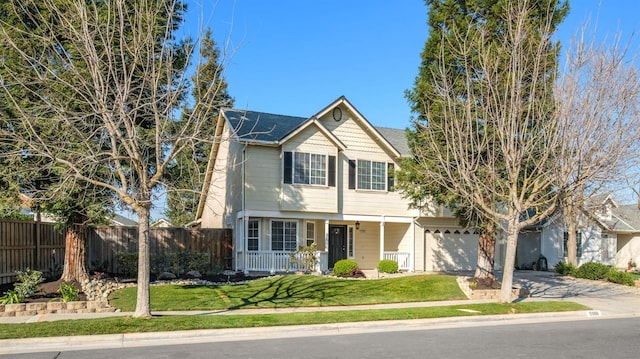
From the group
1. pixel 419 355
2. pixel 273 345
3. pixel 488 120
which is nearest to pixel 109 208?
pixel 273 345

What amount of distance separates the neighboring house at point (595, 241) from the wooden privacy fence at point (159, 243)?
55.9 feet

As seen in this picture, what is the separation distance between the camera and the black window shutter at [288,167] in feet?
75.5

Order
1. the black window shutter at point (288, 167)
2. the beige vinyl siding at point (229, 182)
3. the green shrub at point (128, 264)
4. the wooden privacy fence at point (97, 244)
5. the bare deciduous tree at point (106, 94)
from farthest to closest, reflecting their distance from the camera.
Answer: the beige vinyl siding at point (229, 182) → the black window shutter at point (288, 167) → the green shrub at point (128, 264) → the wooden privacy fence at point (97, 244) → the bare deciduous tree at point (106, 94)

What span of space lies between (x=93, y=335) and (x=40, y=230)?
997 centimetres

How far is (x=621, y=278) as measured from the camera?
2334 centimetres

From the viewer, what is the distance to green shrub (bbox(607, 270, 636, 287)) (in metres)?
22.9

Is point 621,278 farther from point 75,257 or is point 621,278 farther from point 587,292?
point 75,257

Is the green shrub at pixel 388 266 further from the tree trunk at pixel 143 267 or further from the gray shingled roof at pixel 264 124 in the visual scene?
the tree trunk at pixel 143 267

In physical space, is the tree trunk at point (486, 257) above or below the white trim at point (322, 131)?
below

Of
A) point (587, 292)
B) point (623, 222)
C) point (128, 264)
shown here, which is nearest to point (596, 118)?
point (587, 292)

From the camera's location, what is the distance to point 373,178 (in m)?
25.5

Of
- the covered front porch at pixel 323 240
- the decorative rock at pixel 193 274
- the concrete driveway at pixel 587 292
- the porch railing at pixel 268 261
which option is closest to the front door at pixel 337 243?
the covered front porch at pixel 323 240

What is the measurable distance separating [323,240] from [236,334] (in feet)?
49.3

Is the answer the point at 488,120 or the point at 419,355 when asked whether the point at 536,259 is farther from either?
the point at 419,355
